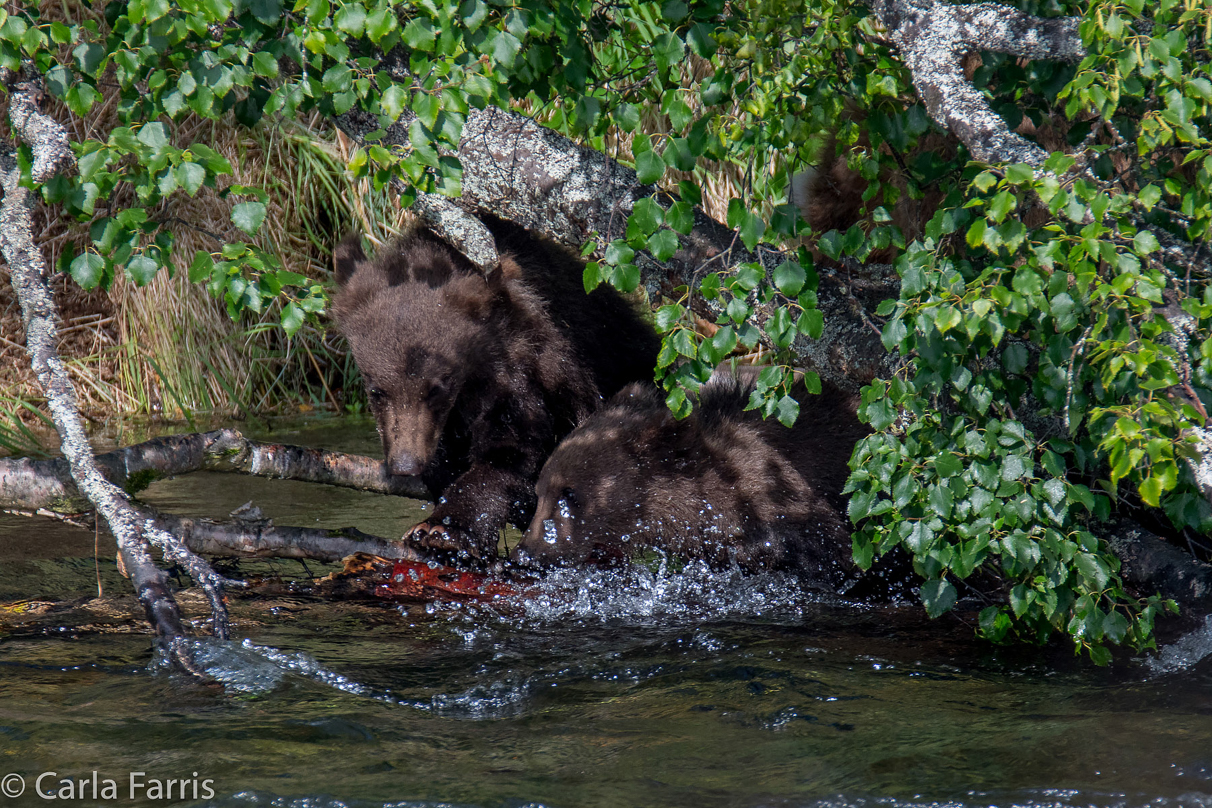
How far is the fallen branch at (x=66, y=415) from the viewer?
3.16 meters

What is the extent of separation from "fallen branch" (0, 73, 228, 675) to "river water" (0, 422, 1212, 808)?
0.50 feet

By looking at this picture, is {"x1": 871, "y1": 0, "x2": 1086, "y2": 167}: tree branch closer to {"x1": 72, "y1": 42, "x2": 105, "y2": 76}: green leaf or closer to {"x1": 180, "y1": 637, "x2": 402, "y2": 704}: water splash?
{"x1": 72, "y1": 42, "x2": 105, "y2": 76}: green leaf

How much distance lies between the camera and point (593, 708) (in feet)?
9.87

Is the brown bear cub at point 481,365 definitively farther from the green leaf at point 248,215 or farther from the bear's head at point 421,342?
the green leaf at point 248,215

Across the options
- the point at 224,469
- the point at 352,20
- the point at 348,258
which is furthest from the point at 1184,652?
the point at 348,258

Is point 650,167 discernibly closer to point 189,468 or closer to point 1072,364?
point 1072,364

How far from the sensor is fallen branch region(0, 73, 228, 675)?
3.16 meters

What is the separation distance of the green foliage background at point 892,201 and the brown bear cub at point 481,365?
1.82m

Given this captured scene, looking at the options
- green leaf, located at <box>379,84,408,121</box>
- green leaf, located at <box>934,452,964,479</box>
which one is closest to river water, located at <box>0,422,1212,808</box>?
green leaf, located at <box>934,452,964,479</box>

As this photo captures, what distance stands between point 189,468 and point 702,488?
6.41ft

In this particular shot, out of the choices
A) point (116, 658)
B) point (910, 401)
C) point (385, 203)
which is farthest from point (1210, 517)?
point (385, 203)

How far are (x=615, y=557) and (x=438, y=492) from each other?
109 centimetres

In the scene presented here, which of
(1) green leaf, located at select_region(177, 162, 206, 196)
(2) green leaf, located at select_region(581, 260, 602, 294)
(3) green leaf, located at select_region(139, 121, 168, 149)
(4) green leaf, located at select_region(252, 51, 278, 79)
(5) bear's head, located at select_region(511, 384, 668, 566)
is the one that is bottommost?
(5) bear's head, located at select_region(511, 384, 668, 566)

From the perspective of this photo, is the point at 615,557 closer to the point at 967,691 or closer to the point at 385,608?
the point at 385,608
